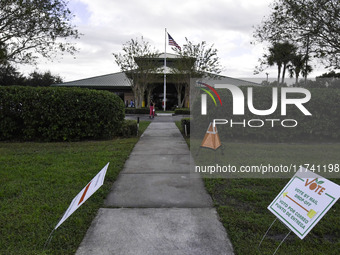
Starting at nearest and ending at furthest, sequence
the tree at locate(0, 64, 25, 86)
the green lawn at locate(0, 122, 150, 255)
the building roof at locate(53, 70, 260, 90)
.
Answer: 1. the green lawn at locate(0, 122, 150, 255)
2. the building roof at locate(53, 70, 260, 90)
3. the tree at locate(0, 64, 25, 86)

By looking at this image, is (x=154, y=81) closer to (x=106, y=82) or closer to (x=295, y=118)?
(x=106, y=82)

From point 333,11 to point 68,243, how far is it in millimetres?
13424

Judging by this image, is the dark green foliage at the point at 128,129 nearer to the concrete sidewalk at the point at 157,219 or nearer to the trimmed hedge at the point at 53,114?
the trimmed hedge at the point at 53,114

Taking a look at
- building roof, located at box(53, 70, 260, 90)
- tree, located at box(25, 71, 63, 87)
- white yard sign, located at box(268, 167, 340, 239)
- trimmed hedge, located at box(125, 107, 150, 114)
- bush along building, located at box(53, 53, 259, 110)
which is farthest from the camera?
tree, located at box(25, 71, 63, 87)

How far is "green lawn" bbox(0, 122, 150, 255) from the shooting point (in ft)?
10.8

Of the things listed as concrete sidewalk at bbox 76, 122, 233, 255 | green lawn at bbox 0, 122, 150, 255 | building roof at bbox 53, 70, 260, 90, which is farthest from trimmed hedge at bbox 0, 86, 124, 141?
building roof at bbox 53, 70, 260, 90

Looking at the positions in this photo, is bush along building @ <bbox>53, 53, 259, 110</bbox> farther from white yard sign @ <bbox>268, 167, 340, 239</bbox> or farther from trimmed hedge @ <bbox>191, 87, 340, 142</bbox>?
white yard sign @ <bbox>268, 167, 340, 239</bbox>

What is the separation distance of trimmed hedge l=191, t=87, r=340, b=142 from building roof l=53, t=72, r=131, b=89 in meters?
31.5

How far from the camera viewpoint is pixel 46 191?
192 inches

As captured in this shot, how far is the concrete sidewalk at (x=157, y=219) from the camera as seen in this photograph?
3156 mm

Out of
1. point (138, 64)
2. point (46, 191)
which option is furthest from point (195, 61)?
point (46, 191)

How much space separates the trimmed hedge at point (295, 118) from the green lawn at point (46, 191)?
15.7 feet

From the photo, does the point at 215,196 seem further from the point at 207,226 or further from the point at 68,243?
the point at 68,243

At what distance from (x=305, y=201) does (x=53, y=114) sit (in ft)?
30.9
